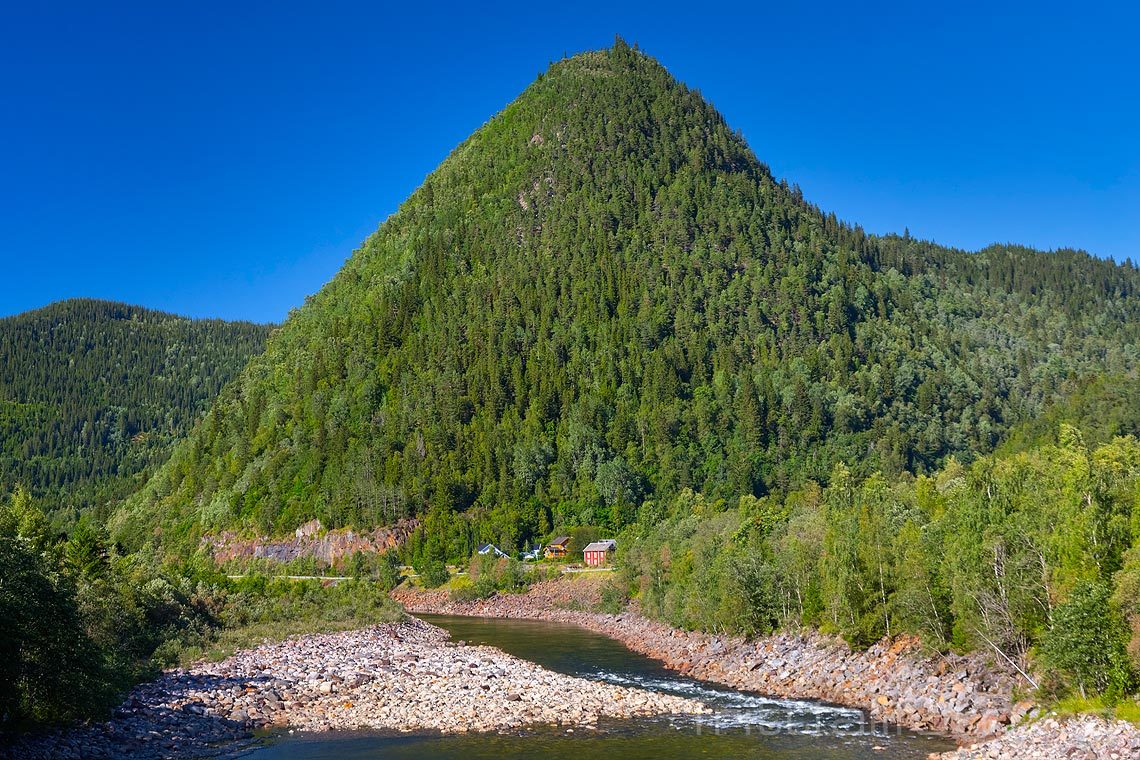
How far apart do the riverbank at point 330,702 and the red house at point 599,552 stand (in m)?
80.2

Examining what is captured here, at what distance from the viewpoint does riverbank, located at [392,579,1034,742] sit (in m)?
47.0

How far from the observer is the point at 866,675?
56812 mm

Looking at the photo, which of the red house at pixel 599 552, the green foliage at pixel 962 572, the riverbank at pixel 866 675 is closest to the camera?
the green foliage at pixel 962 572

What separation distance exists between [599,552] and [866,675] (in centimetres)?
9551

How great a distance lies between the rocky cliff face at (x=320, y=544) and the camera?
562ft

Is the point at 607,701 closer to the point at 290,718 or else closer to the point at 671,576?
the point at 290,718

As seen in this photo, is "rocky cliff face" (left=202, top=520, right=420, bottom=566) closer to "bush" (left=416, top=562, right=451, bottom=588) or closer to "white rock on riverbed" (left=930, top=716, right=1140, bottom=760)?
"bush" (left=416, top=562, right=451, bottom=588)

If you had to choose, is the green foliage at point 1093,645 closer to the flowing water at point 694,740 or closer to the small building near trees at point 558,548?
the flowing water at point 694,740

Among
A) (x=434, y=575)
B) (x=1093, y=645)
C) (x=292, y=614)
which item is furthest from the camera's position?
(x=434, y=575)

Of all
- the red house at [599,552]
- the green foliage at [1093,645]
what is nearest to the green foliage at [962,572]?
the green foliage at [1093,645]

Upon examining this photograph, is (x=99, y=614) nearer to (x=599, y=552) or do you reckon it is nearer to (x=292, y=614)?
(x=292, y=614)

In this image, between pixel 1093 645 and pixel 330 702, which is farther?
pixel 330 702

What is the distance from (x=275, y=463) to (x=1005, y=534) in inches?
6708

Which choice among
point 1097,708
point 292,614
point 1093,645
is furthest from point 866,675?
point 292,614
